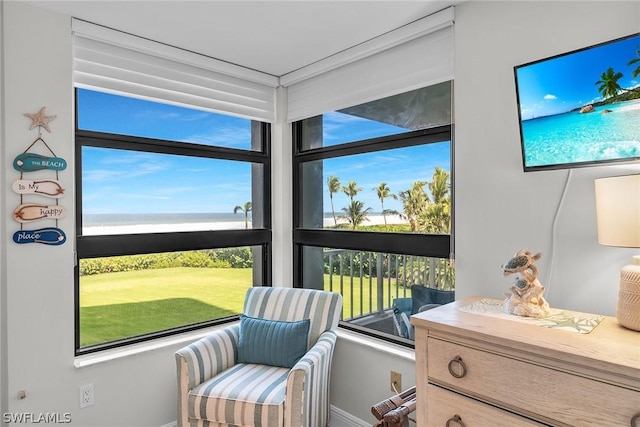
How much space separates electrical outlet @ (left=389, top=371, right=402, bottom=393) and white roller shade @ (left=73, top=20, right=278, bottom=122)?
1949 mm

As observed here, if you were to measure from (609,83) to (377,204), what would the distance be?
138 centimetres

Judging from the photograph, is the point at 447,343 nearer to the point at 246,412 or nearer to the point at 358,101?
the point at 246,412

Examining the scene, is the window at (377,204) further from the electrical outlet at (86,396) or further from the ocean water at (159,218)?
the electrical outlet at (86,396)

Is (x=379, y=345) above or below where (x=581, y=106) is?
below

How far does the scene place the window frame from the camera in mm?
2111

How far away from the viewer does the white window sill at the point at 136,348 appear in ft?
6.90

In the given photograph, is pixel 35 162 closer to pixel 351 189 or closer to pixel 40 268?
pixel 40 268

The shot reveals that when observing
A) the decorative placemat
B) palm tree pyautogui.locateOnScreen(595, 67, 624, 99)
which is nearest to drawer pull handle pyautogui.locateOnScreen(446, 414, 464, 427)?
the decorative placemat

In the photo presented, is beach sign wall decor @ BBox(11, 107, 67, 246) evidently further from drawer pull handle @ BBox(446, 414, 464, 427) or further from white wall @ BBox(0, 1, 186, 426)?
drawer pull handle @ BBox(446, 414, 464, 427)

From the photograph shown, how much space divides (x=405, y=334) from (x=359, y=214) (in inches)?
32.5

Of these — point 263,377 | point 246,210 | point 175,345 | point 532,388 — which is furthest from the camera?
point 246,210

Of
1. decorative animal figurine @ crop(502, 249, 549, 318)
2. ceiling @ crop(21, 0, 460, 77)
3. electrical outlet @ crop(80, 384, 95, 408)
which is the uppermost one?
ceiling @ crop(21, 0, 460, 77)

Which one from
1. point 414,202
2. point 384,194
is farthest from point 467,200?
point 384,194

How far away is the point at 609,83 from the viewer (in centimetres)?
139
